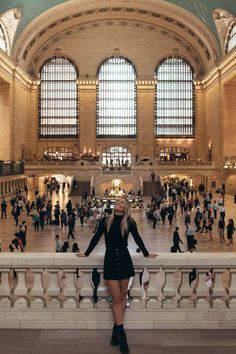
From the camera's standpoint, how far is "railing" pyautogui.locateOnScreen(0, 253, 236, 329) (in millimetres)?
4582

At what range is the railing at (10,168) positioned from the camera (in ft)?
116

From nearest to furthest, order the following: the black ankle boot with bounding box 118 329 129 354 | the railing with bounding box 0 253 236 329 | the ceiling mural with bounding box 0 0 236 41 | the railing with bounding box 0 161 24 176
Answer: the black ankle boot with bounding box 118 329 129 354 → the railing with bounding box 0 253 236 329 → the railing with bounding box 0 161 24 176 → the ceiling mural with bounding box 0 0 236 41

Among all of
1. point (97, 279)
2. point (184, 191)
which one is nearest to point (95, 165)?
point (184, 191)

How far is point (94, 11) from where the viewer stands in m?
48.1

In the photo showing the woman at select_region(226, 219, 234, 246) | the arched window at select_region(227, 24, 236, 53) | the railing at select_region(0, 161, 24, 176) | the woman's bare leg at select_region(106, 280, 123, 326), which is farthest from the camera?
the arched window at select_region(227, 24, 236, 53)

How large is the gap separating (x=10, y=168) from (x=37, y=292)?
3413cm

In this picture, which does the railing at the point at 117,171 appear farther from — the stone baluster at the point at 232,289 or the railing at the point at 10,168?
the stone baluster at the point at 232,289

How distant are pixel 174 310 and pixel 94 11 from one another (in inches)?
1840

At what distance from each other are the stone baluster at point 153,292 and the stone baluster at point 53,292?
0.83 meters

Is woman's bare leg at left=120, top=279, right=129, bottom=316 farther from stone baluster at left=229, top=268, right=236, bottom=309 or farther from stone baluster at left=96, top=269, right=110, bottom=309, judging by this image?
stone baluster at left=229, top=268, right=236, bottom=309

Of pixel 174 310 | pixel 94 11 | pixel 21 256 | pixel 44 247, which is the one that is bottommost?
pixel 44 247

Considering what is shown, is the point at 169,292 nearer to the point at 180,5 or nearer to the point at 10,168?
the point at 10,168

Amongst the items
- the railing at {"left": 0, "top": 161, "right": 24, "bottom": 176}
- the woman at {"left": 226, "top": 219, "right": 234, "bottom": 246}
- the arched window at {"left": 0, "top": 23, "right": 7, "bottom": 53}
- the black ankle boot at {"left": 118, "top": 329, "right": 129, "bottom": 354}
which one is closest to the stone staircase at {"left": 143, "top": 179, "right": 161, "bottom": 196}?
the railing at {"left": 0, "top": 161, "right": 24, "bottom": 176}

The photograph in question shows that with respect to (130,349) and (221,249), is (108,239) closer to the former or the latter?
(130,349)
